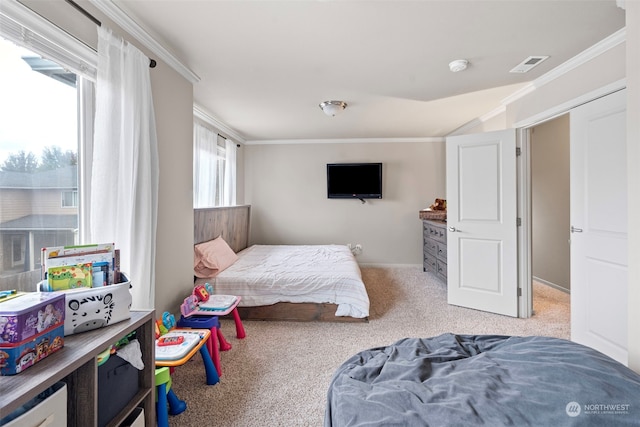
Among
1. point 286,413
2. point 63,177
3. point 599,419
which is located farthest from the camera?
point 286,413

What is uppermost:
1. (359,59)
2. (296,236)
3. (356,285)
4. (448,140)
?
(359,59)

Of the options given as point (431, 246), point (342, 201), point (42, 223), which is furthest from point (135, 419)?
point (342, 201)

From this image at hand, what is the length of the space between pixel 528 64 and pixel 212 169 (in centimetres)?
361

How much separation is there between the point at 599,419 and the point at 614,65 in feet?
7.90

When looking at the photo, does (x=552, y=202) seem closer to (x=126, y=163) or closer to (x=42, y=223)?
(x=126, y=163)

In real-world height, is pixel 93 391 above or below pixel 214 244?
below

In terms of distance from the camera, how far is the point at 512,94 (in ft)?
9.33

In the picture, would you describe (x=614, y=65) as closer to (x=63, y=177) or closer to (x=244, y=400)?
(x=244, y=400)

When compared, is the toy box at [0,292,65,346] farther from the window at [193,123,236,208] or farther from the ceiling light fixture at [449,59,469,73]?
the ceiling light fixture at [449,59,469,73]

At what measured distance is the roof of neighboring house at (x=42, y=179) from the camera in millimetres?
1162

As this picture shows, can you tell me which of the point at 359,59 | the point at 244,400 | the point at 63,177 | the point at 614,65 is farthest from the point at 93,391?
the point at 614,65

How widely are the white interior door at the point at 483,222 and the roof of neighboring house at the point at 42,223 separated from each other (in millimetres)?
3433

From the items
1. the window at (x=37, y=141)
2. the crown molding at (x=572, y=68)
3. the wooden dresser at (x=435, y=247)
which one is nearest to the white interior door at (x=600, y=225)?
the crown molding at (x=572, y=68)

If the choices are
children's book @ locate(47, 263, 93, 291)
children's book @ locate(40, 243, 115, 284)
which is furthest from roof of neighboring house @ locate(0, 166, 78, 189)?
children's book @ locate(47, 263, 93, 291)
